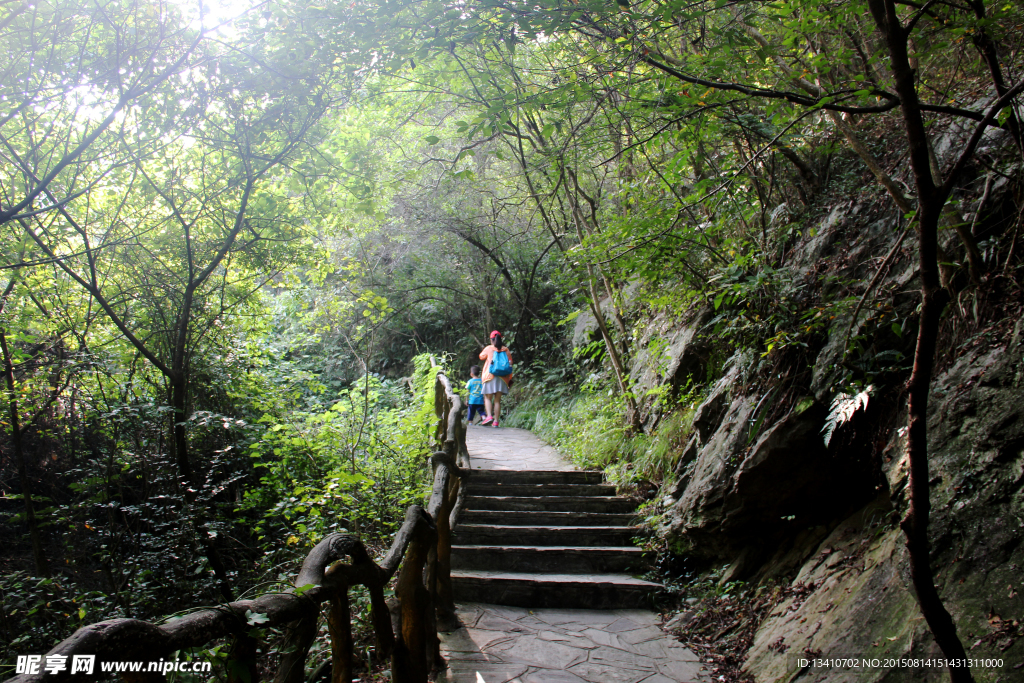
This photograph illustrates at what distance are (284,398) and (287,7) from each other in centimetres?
676

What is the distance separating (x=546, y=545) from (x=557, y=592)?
2.47 ft

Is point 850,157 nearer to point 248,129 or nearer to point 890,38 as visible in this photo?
point 890,38

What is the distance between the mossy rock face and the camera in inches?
89.7

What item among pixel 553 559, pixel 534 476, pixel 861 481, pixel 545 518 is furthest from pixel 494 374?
pixel 861 481

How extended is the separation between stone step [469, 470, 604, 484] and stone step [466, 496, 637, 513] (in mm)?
581

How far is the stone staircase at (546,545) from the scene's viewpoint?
4.82m

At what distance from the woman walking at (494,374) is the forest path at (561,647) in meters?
5.44

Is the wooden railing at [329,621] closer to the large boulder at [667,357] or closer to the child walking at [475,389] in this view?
the large boulder at [667,357]

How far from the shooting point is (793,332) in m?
4.26

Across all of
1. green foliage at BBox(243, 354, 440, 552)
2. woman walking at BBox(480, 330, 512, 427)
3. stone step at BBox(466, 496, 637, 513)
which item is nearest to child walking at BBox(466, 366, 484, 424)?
woman walking at BBox(480, 330, 512, 427)

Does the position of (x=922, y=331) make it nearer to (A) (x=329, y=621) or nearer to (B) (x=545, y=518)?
(A) (x=329, y=621)

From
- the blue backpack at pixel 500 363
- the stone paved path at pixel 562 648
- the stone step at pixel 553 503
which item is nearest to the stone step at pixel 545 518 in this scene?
the stone step at pixel 553 503

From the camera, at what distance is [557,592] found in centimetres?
482

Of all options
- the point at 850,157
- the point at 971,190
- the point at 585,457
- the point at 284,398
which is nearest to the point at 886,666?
the point at 971,190
